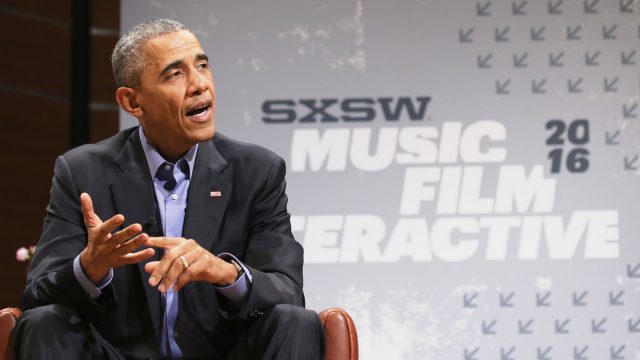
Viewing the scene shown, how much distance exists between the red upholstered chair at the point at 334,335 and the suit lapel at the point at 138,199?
11.9 inches

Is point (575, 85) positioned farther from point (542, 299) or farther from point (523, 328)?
point (523, 328)

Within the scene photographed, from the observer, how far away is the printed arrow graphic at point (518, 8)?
4176 mm

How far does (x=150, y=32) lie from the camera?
7.50 feet

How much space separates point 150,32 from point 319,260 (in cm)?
199

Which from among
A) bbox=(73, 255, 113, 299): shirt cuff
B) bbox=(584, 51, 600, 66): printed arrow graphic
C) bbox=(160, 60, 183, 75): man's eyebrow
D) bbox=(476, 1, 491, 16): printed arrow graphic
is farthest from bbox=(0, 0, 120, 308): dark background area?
bbox=(73, 255, 113, 299): shirt cuff

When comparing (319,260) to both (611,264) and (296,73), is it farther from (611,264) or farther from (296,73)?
(611,264)

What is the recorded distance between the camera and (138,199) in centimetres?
221

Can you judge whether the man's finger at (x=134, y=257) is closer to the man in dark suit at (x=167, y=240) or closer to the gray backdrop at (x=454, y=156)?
the man in dark suit at (x=167, y=240)

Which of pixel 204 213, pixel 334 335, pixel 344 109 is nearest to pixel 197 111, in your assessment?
pixel 204 213

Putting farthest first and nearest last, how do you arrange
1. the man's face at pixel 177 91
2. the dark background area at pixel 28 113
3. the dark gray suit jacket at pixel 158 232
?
the dark background area at pixel 28 113
the man's face at pixel 177 91
the dark gray suit jacket at pixel 158 232

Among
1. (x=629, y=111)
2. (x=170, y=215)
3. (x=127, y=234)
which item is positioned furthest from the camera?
(x=629, y=111)

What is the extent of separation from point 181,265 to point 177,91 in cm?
54

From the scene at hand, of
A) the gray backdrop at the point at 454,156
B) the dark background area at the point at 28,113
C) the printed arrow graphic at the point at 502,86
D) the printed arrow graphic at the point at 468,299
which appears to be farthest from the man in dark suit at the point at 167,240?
the dark background area at the point at 28,113

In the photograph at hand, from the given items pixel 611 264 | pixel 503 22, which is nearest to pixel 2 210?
pixel 503 22
